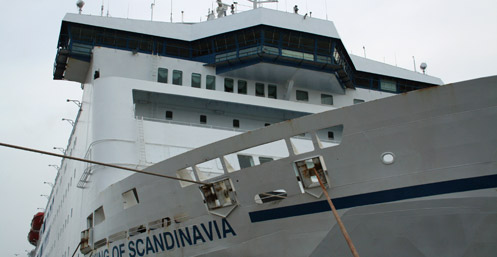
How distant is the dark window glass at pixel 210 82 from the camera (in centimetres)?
1662

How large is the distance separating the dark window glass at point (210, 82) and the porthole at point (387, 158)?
9.00 m

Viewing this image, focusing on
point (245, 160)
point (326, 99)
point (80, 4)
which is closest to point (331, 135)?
point (326, 99)

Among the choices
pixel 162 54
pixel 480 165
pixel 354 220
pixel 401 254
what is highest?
pixel 162 54

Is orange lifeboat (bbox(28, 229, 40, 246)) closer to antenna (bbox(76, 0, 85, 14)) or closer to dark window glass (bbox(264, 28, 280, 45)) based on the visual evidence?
antenna (bbox(76, 0, 85, 14))

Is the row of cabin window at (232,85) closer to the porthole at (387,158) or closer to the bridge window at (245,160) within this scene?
the bridge window at (245,160)

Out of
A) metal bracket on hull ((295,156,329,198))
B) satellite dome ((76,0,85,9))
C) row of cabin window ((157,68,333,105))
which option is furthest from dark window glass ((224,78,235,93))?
metal bracket on hull ((295,156,329,198))

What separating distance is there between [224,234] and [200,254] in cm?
74

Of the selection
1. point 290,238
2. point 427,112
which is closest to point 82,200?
point 290,238

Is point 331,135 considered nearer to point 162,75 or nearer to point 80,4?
point 162,75

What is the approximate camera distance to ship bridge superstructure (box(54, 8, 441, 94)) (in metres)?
16.7

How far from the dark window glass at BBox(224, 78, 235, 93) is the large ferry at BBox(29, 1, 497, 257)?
33mm

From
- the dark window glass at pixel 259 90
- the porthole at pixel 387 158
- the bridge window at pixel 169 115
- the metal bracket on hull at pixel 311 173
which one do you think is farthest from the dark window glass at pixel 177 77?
the porthole at pixel 387 158

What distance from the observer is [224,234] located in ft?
32.5

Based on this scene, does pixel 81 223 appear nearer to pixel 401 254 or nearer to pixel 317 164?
pixel 317 164
